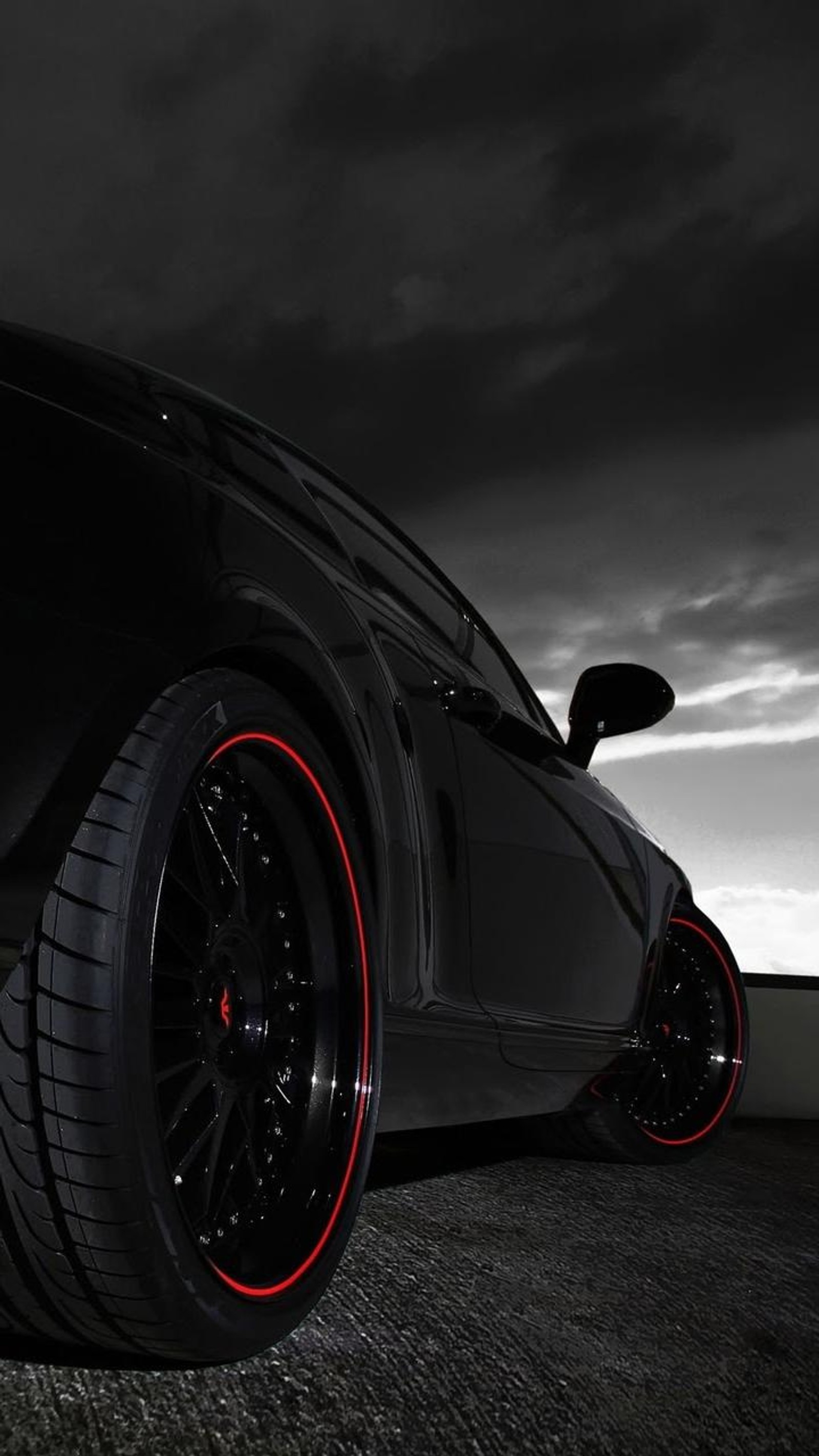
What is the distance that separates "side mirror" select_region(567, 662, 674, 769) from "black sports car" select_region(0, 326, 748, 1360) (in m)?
0.77

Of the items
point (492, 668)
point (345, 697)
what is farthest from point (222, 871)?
point (492, 668)

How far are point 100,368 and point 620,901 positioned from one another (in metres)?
1.82

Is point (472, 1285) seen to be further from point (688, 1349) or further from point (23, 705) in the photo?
point (23, 705)

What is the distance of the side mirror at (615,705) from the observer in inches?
128

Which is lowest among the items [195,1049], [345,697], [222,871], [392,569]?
[195,1049]

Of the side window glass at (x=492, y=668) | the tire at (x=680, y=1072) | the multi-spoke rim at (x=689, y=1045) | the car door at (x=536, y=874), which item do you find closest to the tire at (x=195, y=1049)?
the car door at (x=536, y=874)

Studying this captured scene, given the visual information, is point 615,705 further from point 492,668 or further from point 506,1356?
point 506,1356

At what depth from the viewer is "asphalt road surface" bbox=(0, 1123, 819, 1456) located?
1296 mm

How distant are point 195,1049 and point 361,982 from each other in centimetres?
27

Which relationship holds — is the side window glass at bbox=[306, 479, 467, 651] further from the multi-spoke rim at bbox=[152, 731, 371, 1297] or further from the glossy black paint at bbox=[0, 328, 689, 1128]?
the multi-spoke rim at bbox=[152, 731, 371, 1297]

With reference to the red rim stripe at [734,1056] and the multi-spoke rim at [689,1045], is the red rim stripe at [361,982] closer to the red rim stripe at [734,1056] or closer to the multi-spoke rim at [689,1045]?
the multi-spoke rim at [689,1045]

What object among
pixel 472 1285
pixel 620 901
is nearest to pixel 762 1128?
pixel 620 901

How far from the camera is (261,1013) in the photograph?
1540mm

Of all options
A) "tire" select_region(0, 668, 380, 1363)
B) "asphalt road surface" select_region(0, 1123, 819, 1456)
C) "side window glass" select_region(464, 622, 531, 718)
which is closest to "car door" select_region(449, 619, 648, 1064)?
"side window glass" select_region(464, 622, 531, 718)
